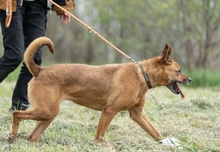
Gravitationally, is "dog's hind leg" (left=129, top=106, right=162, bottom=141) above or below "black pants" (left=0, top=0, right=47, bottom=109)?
below

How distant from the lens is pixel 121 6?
17734 mm

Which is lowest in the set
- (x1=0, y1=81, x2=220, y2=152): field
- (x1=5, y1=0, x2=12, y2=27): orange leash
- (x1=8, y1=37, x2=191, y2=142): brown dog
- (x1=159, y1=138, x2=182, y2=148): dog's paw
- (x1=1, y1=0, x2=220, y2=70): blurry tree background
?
(x1=1, y1=0, x2=220, y2=70): blurry tree background

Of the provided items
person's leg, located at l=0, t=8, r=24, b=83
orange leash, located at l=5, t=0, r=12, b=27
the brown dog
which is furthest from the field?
orange leash, located at l=5, t=0, r=12, b=27

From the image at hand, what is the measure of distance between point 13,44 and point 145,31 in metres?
12.7

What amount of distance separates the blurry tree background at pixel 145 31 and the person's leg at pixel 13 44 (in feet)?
28.5

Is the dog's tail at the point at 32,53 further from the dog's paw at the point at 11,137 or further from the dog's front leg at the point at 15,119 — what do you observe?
the dog's paw at the point at 11,137

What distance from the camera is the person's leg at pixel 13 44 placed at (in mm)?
5531

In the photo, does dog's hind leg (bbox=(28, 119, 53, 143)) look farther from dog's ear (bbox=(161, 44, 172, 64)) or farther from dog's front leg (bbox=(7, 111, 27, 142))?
Result: dog's ear (bbox=(161, 44, 172, 64))

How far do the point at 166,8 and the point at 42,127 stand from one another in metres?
11.1

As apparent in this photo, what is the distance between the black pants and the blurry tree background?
817 centimetres

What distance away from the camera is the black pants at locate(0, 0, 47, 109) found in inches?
218

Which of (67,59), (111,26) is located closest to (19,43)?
(111,26)

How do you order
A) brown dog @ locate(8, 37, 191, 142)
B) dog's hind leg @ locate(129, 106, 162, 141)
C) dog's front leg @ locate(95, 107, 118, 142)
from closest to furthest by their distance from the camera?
1. brown dog @ locate(8, 37, 191, 142)
2. dog's front leg @ locate(95, 107, 118, 142)
3. dog's hind leg @ locate(129, 106, 162, 141)

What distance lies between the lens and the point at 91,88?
5.02m
